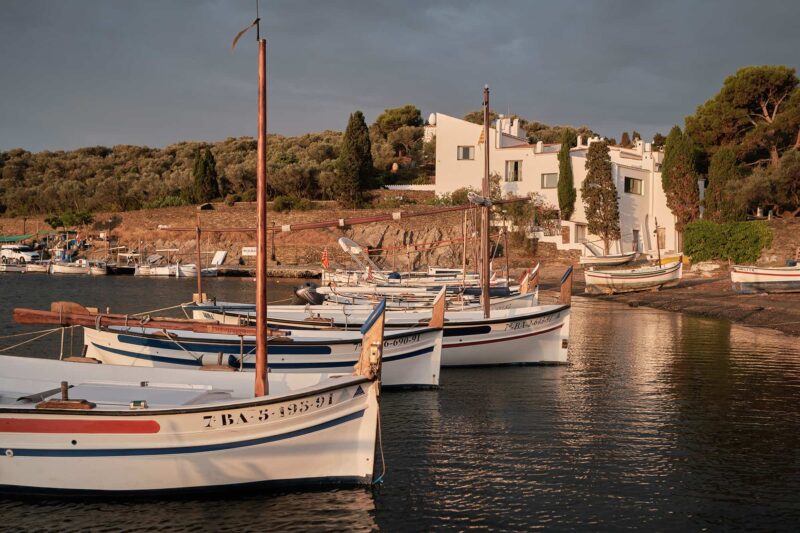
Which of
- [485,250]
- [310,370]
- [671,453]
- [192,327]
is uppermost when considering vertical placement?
[485,250]

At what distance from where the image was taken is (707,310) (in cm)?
3553

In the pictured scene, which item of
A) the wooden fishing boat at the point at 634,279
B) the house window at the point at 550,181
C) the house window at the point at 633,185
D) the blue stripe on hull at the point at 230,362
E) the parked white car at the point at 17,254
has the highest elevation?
the house window at the point at 550,181

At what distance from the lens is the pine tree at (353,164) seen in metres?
70.5

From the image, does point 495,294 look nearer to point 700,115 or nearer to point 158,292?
point 158,292

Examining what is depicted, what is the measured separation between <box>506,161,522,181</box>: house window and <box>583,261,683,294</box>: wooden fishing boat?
18.2m

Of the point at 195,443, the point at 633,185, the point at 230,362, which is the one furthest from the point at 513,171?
the point at 195,443

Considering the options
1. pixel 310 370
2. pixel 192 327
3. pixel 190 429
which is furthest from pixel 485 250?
pixel 190 429

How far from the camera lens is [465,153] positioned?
219 feet

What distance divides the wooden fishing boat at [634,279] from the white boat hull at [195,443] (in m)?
38.2

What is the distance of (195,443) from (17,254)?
7548cm

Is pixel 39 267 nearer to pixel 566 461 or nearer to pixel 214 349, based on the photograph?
pixel 214 349

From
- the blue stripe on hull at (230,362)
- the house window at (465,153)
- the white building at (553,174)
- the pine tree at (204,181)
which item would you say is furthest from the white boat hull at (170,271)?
the blue stripe on hull at (230,362)

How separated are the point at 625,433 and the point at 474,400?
3.72m

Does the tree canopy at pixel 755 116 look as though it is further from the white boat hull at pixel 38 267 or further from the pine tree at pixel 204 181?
the white boat hull at pixel 38 267
